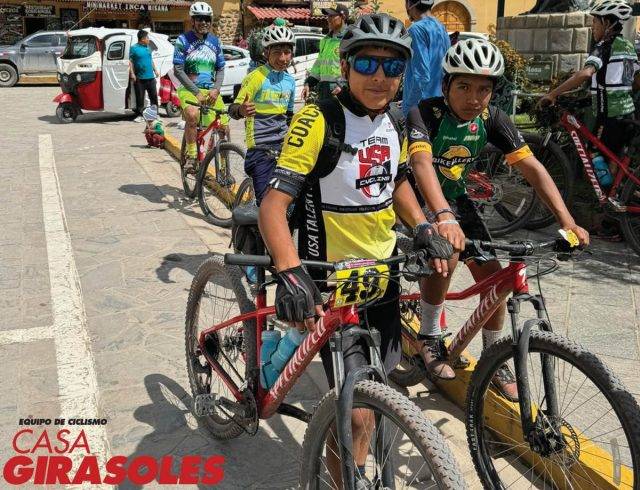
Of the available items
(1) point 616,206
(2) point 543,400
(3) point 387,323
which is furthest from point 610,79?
(3) point 387,323

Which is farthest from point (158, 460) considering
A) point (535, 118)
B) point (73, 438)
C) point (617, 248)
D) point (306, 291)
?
point (535, 118)

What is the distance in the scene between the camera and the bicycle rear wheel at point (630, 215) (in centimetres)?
605

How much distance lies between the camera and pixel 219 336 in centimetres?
346

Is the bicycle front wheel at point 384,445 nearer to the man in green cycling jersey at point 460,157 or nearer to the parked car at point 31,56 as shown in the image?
the man in green cycling jersey at point 460,157

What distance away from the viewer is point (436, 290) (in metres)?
3.61

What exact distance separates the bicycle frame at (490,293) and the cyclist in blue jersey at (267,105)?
2.33 meters

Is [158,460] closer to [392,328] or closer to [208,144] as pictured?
[392,328]

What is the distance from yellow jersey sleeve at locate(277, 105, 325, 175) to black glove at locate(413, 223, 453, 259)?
1.57 ft

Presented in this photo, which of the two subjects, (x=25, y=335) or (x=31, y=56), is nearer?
(x=25, y=335)

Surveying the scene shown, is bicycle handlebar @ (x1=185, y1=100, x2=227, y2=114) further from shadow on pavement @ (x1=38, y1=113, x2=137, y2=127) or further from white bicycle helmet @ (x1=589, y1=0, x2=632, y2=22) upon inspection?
shadow on pavement @ (x1=38, y1=113, x2=137, y2=127)

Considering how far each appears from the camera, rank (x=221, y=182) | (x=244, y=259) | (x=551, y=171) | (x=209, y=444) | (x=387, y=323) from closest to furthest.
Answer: (x=244, y=259) < (x=387, y=323) < (x=209, y=444) < (x=551, y=171) < (x=221, y=182)

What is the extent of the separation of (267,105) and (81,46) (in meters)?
12.2

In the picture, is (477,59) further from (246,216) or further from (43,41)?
(43,41)

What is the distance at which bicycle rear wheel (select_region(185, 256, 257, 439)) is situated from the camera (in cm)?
318
